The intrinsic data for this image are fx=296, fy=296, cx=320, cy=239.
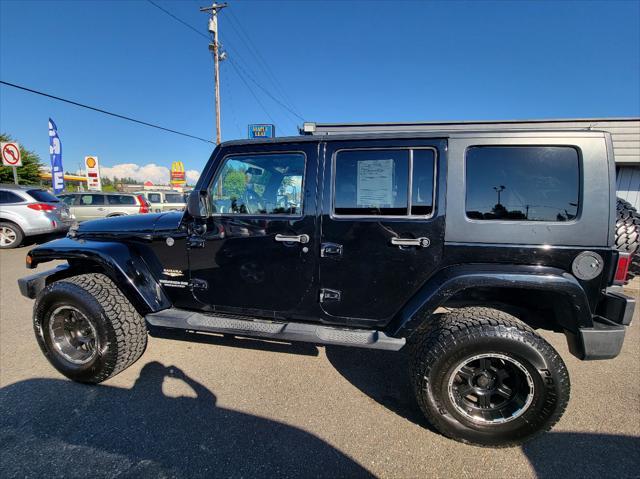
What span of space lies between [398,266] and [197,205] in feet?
5.43

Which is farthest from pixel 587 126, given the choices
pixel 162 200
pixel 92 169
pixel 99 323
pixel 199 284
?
pixel 92 169

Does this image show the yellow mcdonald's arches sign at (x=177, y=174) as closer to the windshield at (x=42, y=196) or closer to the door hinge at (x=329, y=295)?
the windshield at (x=42, y=196)

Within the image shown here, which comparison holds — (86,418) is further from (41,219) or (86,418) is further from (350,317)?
(41,219)

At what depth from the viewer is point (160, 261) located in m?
2.64

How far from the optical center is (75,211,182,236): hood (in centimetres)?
269

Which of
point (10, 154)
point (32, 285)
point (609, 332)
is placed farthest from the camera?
point (10, 154)

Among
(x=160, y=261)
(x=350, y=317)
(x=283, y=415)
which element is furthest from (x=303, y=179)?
(x=283, y=415)

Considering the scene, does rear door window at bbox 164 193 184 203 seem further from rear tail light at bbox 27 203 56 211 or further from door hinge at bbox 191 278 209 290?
door hinge at bbox 191 278 209 290

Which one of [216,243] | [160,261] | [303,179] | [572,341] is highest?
[303,179]

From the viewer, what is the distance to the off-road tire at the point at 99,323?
242cm

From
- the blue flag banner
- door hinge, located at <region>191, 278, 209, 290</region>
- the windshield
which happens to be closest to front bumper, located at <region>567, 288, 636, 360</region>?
door hinge, located at <region>191, 278, 209, 290</region>

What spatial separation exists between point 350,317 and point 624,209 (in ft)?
7.26

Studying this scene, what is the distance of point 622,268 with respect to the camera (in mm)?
1889

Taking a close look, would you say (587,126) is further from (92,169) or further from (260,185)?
(92,169)
